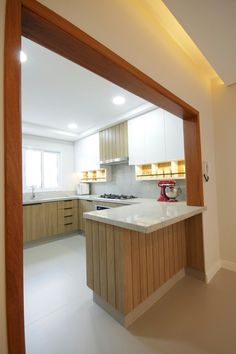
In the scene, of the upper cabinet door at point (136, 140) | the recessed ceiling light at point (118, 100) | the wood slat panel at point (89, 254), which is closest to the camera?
the wood slat panel at point (89, 254)

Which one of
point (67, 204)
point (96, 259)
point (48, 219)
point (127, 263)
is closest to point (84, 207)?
point (67, 204)

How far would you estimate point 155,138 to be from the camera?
112 inches

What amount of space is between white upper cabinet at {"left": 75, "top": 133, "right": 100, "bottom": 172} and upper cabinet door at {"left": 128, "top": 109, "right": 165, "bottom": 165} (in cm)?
118

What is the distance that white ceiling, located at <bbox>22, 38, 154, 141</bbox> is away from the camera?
192 centimetres

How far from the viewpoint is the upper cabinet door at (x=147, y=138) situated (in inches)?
109

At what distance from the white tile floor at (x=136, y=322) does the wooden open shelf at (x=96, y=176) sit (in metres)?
2.28

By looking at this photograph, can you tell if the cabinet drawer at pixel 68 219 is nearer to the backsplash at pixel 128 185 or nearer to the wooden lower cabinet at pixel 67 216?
the wooden lower cabinet at pixel 67 216

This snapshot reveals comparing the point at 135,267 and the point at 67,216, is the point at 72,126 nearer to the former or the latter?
the point at 67,216

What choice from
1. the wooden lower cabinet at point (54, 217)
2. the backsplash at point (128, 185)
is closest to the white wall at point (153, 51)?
the backsplash at point (128, 185)

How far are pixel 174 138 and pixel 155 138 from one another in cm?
34

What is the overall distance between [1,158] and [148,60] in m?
1.29

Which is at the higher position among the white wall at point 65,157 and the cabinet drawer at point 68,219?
the white wall at point 65,157

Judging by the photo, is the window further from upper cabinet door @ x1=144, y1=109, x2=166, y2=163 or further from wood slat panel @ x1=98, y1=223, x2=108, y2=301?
wood slat panel @ x1=98, y1=223, x2=108, y2=301

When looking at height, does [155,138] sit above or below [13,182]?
above
